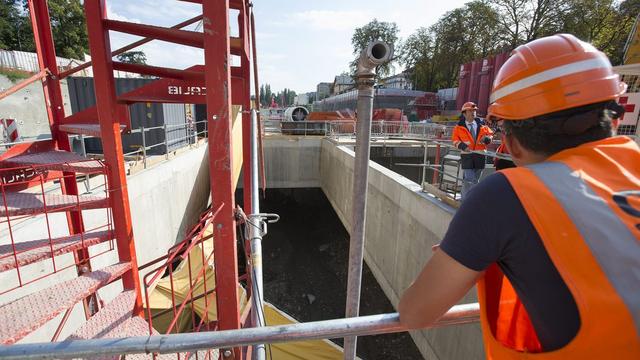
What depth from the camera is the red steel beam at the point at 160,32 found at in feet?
8.34

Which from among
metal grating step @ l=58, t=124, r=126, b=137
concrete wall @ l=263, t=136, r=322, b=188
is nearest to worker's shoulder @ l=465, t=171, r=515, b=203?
metal grating step @ l=58, t=124, r=126, b=137

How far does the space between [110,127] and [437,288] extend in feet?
9.32

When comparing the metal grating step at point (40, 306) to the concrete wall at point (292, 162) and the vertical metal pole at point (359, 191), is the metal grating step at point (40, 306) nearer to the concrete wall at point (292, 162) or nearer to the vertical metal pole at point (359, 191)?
the vertical metal pole at point (359, 191)

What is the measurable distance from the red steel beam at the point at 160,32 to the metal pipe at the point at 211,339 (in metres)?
2.29

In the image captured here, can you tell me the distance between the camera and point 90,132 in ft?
9.16

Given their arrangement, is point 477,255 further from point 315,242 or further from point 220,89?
point 315,242

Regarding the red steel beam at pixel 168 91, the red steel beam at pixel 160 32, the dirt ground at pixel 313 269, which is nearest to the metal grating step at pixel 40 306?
the red steel beam at pixel 168 91

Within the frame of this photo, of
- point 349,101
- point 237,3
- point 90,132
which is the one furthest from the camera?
point 349,101

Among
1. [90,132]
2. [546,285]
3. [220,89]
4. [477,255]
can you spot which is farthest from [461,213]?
[90,132]

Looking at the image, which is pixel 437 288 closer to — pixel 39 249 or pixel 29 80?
pixel 39 249

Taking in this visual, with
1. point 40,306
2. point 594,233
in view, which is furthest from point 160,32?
point 594,233

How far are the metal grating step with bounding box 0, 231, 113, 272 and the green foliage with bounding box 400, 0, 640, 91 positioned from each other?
38.6 m

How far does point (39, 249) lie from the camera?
2.35 meters

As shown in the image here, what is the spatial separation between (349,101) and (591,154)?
146 feet
